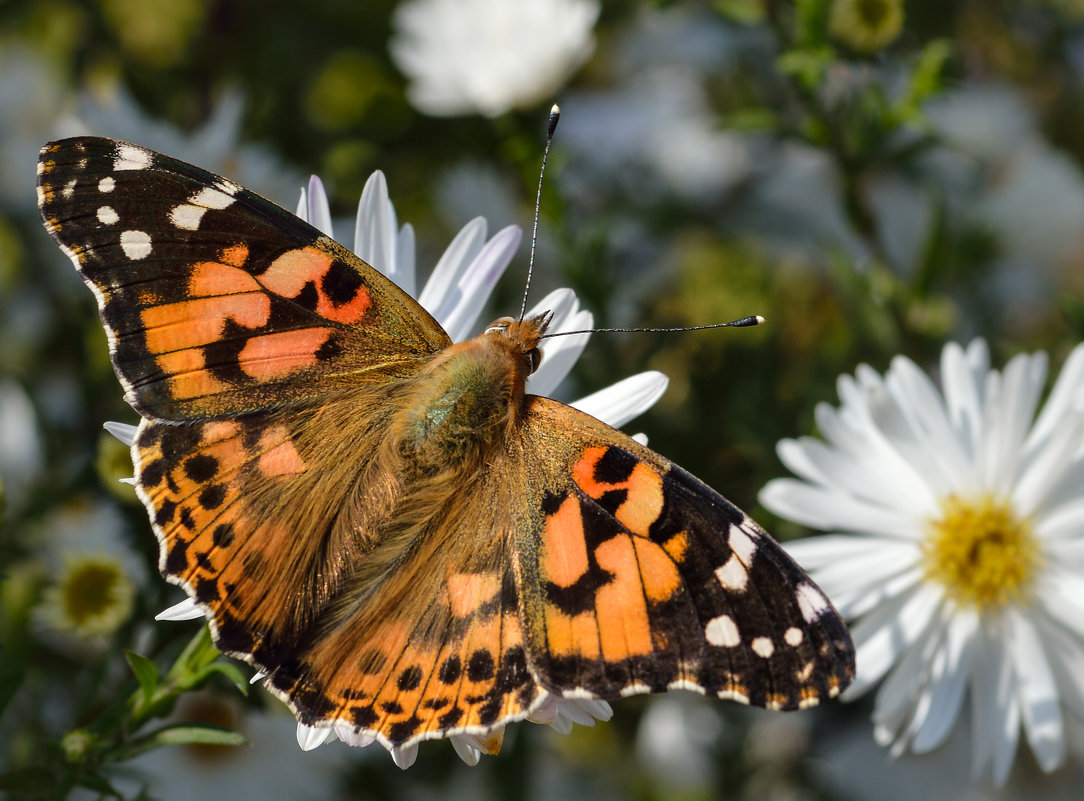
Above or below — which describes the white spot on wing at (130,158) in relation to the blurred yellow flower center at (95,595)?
above

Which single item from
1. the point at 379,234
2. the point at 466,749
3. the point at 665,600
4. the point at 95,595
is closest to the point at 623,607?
the point at 665,600

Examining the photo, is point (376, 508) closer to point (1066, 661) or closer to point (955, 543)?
point (955, 543)

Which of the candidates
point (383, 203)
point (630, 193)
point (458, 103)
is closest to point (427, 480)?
point (383, 203)

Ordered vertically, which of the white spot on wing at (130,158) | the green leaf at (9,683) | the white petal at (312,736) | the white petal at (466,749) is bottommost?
the green leaf at (9,683)

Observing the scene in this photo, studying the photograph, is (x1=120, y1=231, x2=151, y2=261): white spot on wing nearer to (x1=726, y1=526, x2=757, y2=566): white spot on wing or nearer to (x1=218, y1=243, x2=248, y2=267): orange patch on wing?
(x1=218, y1=243, x2=248, y2=267): orange patch on wing

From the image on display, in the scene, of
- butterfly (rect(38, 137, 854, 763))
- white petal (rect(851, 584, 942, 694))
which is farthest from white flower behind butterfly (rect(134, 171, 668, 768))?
white petal (rect(851, 584, 942, 694))

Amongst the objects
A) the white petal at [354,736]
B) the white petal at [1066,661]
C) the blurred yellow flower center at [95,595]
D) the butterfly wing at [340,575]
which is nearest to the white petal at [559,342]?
the butterfly wing at [340,575]

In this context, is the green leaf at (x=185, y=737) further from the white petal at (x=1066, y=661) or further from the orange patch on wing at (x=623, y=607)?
the white petal at (x=1066, y=661)

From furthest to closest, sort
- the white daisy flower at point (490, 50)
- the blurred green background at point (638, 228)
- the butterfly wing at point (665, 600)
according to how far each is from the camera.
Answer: the white daisy flower at point (490, 50) → the blurred green background at point (638, 228) → the butterfly wing at point (665, 600)
